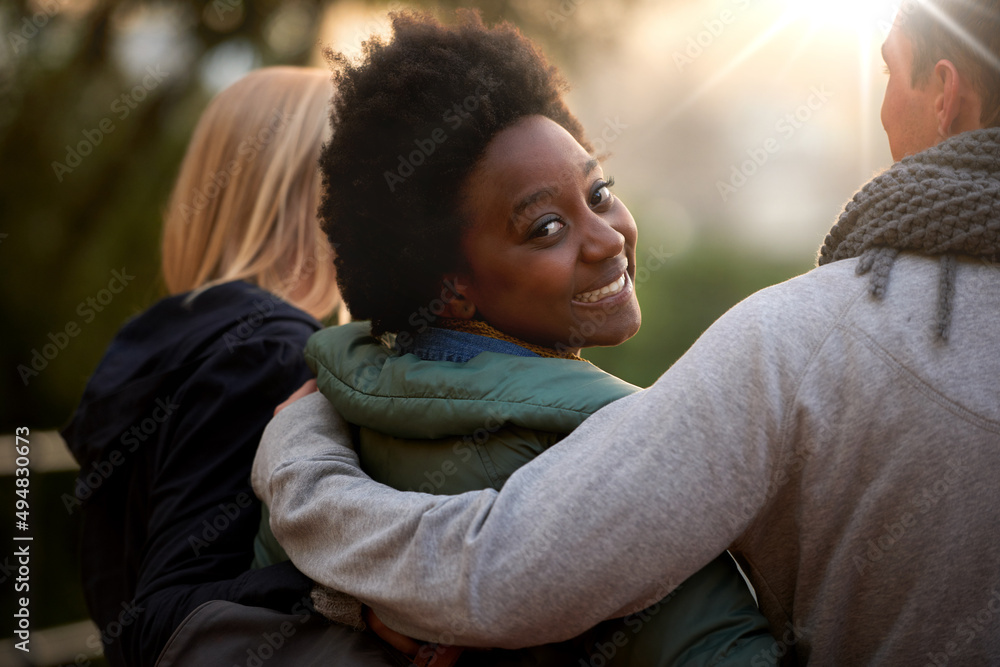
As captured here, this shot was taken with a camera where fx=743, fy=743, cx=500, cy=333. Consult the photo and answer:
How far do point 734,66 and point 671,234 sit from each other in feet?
5.31

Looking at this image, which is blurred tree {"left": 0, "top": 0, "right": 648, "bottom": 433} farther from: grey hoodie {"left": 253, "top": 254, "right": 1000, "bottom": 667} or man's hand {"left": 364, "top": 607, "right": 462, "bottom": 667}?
grey hoodie {"left": 253, "top": 254, "right": 1000, "bottom": 667}

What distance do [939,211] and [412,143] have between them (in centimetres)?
96

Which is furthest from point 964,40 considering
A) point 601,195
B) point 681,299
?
point 681,299

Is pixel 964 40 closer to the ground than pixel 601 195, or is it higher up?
higher up

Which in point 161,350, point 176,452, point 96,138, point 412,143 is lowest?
point 176,452

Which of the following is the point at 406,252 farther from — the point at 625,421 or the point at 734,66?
the point at 734,66

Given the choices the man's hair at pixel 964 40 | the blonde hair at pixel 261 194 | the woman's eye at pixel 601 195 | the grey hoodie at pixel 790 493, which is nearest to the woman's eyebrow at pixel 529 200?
the woman's eye at pixel 601 195

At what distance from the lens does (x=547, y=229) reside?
148 cm

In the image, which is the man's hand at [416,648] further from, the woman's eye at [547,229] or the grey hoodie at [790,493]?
the woman's eye at [547,229]

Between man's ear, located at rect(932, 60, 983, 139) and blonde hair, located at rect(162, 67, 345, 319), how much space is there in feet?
5.66

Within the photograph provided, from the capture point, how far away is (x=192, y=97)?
487cm

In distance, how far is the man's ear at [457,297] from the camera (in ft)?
5.20

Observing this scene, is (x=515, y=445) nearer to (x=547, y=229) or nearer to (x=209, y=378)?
(x=547, y=229)

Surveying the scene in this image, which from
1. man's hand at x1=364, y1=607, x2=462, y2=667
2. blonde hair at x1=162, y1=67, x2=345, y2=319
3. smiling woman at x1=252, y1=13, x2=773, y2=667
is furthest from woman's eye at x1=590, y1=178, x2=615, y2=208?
blonde hair at x1=162, y1=67, x2=345, y2=319
